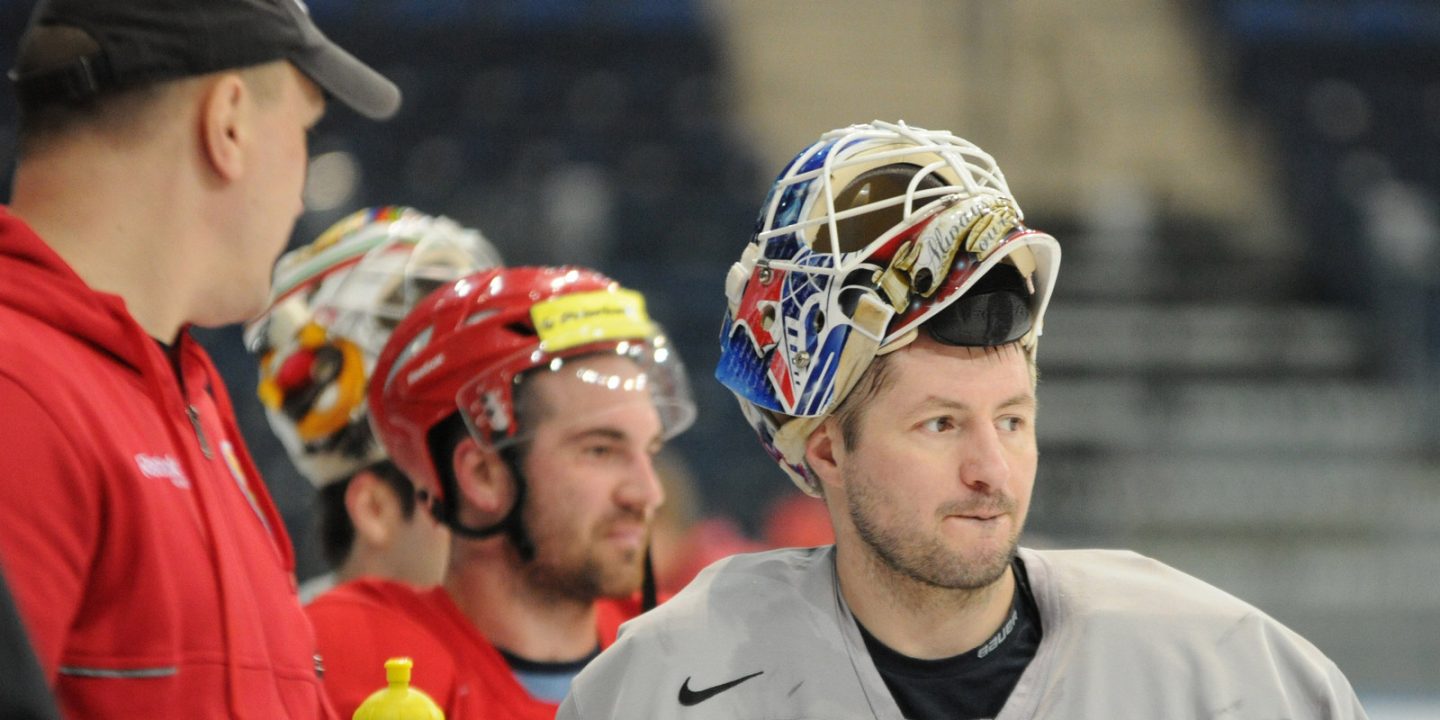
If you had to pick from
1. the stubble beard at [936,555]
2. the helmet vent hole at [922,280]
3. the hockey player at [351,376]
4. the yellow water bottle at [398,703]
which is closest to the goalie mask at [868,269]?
the helmet vent hole at [922,280]

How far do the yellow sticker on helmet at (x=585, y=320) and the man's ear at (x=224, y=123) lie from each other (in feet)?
2.28

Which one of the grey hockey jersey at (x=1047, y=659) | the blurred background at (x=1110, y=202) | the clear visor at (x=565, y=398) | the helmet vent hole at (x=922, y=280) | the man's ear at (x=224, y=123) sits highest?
the man's ear at (x=224, y=123)

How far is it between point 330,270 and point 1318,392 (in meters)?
6.40

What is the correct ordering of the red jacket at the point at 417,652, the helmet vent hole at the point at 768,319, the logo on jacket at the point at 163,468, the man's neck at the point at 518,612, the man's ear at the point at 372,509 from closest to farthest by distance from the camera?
1. the logo on jacket at the point at 163,468
2. the helmet vent hole at the point at 768,319
3. the red jacket at the point at 417,652
4. the man's neck at the point at 518,612
5. the man's ear at the point at 372,509

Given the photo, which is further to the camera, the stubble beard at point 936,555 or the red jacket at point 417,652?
the red jacket at point 417,652

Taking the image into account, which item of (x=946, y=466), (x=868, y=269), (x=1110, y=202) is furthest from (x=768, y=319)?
(x=1110, y=202)

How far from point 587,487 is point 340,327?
730 mm

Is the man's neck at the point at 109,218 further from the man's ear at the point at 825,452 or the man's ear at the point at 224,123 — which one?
the man's ear at the point at 825,452

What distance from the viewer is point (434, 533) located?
267 cm

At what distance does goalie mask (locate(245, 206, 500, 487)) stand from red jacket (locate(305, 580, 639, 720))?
0.54m

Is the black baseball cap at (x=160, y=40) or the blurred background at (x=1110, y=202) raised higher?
the black baseball cap at (x=160, y=40)

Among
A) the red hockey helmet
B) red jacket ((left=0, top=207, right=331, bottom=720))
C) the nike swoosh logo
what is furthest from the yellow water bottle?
the red hockey helmet

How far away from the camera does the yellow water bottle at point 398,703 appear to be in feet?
5.65

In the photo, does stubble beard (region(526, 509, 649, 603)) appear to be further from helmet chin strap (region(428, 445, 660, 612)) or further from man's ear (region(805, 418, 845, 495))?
man's ear (region(805, 418, 845, 495))
